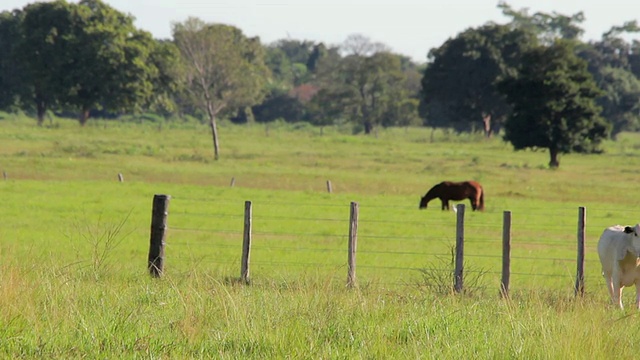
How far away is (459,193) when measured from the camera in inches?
1377

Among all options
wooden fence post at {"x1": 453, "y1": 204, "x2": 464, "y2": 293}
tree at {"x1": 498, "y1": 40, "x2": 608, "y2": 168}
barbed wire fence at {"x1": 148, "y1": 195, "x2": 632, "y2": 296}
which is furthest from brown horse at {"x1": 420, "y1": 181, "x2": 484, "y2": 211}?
tree at {"x1": 498, "y1": 40, "x2": 608, "y2": 168}

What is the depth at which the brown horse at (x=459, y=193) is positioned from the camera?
3481 cm

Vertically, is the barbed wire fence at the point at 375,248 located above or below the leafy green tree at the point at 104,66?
below

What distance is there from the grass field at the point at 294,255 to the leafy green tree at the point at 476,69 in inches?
955

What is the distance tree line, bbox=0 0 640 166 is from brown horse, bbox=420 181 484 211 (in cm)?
2337

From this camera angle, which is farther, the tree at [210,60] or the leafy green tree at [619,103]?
the leafy green tree at [619,103]

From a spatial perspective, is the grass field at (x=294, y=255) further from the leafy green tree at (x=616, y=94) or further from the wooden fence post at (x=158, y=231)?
the leafy green tree at (x=616, y=94)

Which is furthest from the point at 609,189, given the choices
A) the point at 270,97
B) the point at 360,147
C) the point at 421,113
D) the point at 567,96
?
the point at 270,97

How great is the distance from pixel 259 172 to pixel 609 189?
15.9 m

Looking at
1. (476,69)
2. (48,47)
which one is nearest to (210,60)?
(48,47)

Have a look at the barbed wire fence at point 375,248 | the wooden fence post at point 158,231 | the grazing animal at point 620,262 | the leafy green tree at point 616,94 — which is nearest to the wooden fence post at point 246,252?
the barbed wire fence at point 375,248

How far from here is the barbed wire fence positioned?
14148 mm

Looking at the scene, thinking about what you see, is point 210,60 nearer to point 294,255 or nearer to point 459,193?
point 459,193

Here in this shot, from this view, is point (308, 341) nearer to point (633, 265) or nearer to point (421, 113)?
point (633, 265)
